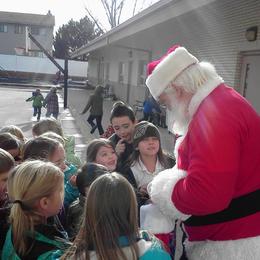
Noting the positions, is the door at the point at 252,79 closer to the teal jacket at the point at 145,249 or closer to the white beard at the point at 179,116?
the white beard at the point at 179,116

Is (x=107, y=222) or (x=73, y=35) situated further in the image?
(x=73, y=35)

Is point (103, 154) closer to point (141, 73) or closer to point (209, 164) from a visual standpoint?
point (209, 164)

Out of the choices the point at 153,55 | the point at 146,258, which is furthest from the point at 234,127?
the point at 153,55

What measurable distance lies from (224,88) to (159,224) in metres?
0.78

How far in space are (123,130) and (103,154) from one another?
1.40 feet

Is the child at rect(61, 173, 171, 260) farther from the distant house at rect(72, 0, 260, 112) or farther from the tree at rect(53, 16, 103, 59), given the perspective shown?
the tree at rect(53, 16, 103, 59)

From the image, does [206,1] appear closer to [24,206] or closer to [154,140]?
[154,140]

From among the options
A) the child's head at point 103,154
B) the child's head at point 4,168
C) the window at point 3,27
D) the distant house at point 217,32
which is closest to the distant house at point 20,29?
the window at point 3,27

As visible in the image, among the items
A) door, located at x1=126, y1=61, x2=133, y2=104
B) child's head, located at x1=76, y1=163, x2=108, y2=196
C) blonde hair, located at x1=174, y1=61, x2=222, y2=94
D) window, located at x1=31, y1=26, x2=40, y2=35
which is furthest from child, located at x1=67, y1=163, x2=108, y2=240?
window, located at x1=31, y1=26, x2=40, y2=35

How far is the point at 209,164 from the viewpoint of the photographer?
1.59m

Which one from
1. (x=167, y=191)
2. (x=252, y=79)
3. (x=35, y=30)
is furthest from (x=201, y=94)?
(x=35, y=30)

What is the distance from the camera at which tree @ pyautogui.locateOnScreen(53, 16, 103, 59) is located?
5547 centimetres

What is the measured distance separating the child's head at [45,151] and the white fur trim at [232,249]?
1412 millimetres

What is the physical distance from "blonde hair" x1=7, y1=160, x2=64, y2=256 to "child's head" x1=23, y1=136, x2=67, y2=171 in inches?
33.6
